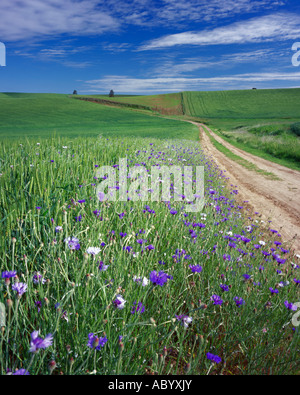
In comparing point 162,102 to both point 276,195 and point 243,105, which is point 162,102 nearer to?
point 243,105

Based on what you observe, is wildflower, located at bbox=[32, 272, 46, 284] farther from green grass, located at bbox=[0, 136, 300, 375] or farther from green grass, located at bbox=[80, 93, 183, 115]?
green grass, located at bbox=[80, 93, 183, 115]

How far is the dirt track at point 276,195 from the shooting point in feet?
16.7

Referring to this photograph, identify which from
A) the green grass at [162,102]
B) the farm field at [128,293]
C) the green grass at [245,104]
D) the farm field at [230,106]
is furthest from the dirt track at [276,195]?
the green grass at [162,102]

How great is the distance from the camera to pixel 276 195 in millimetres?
7367

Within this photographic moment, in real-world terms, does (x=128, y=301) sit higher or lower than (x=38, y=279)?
lower

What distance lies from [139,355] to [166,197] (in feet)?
7.84

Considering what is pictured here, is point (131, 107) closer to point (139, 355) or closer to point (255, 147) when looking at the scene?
point (255, 147)

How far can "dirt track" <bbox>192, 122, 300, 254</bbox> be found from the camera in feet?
16.7

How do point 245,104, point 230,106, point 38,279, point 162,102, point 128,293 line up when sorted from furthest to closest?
1. point 162,102
2. point 245,104
3. point 230,106
4. point 128,293
5. point 38,279

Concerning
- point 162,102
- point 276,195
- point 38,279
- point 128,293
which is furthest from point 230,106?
point 38,279

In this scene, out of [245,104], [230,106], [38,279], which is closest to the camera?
[38,279]

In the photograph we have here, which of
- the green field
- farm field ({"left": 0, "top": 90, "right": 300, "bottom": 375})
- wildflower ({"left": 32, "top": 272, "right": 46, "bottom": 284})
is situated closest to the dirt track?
farm field ({"left": 0, "top": 90, "right": 300, "bottom": 375})

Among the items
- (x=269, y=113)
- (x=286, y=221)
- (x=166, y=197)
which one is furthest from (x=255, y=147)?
(x=269, y=113)

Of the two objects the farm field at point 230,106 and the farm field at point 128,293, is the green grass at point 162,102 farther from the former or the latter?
the farm field at point 128,293
